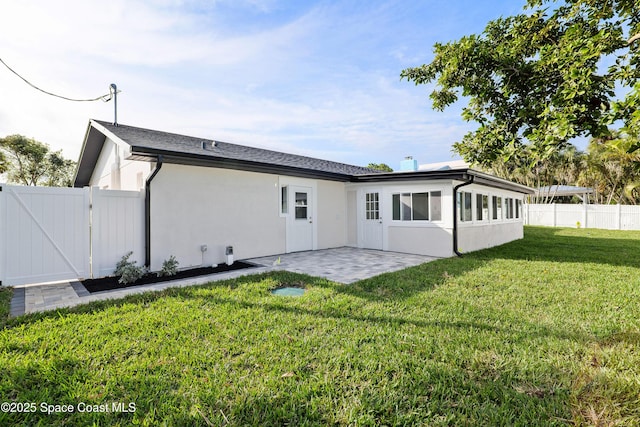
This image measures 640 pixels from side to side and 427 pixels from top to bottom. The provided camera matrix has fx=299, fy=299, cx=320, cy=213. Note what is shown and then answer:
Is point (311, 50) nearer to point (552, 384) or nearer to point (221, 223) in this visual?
point (221, 223)

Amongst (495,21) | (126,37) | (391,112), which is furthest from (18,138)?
(495,21)

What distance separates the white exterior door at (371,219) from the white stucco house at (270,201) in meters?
0.04

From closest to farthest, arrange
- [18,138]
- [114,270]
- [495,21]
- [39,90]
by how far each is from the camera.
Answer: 1. [495,21]
2. [114,270]
3. [39,90]
4. [18,138]

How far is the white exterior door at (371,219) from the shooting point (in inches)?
422

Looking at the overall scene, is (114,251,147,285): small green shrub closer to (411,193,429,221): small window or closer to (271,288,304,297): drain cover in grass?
(271,288,304,297): drain cover in grass

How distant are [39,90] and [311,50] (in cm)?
722

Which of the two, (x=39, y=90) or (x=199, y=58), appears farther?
(x=199, y=58)

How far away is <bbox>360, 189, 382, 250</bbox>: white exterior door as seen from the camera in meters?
10.7

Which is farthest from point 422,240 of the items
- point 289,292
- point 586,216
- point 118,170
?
point 586,216

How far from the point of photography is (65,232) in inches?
229

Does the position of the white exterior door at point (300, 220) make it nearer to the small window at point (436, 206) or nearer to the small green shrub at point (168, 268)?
the small green shrub at point (168, 268)

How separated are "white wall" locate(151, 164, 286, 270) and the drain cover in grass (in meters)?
3.17

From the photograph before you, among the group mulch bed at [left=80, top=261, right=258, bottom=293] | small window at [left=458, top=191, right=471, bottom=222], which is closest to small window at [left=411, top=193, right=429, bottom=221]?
small window at [left=458, top=191, right=471, bottom=222]

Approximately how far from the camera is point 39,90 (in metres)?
7.60
